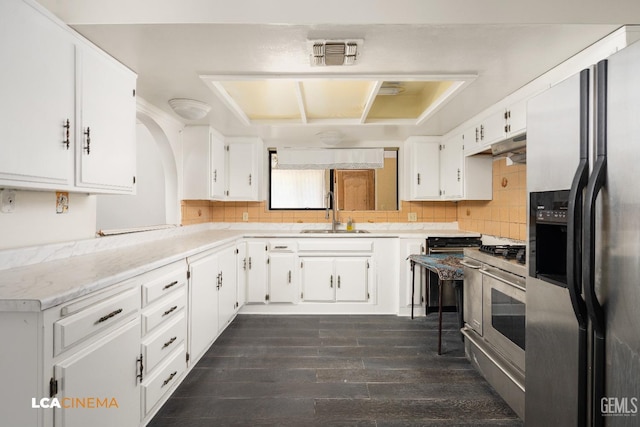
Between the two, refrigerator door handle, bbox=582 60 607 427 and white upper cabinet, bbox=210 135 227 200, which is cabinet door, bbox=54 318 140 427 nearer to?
refrigerator door handle, bbox=582 60 607 427

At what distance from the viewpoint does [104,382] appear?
1.32m

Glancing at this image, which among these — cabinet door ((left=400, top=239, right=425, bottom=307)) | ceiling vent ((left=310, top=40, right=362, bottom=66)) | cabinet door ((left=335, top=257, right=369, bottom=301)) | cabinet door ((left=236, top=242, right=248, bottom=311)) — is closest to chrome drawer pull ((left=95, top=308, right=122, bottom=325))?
ceiling vent ((left=310, top=40, right=362, bottom=66))

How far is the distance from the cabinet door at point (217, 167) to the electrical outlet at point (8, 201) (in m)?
1.97

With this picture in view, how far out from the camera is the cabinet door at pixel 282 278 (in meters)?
3.67

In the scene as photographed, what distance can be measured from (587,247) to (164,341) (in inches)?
80.2

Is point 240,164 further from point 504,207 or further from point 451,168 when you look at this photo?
point 504,207

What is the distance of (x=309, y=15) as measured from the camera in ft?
5.24

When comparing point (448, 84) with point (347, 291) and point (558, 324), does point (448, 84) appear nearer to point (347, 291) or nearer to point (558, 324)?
point (558, 324)

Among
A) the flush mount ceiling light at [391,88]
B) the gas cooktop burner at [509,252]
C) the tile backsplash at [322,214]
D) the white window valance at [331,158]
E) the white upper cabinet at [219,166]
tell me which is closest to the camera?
the gas cooktop burner at [509,252]

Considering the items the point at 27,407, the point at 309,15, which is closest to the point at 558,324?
the point at 309,15

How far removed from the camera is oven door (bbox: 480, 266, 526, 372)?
1.78 meters

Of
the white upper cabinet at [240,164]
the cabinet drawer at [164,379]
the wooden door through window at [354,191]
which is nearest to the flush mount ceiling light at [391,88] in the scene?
the wooden door through window at [354,191]

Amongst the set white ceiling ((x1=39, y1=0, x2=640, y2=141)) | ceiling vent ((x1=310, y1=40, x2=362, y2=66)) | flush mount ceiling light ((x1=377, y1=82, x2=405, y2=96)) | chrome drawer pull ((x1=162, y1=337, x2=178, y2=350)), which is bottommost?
chrome drawer pull ((x1=162, y1=337, x2=178, y2=350))

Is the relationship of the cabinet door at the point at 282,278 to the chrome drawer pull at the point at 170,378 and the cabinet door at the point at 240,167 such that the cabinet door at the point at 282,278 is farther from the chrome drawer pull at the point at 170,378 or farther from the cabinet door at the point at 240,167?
the chrome drawer pull at the point at 170,378
